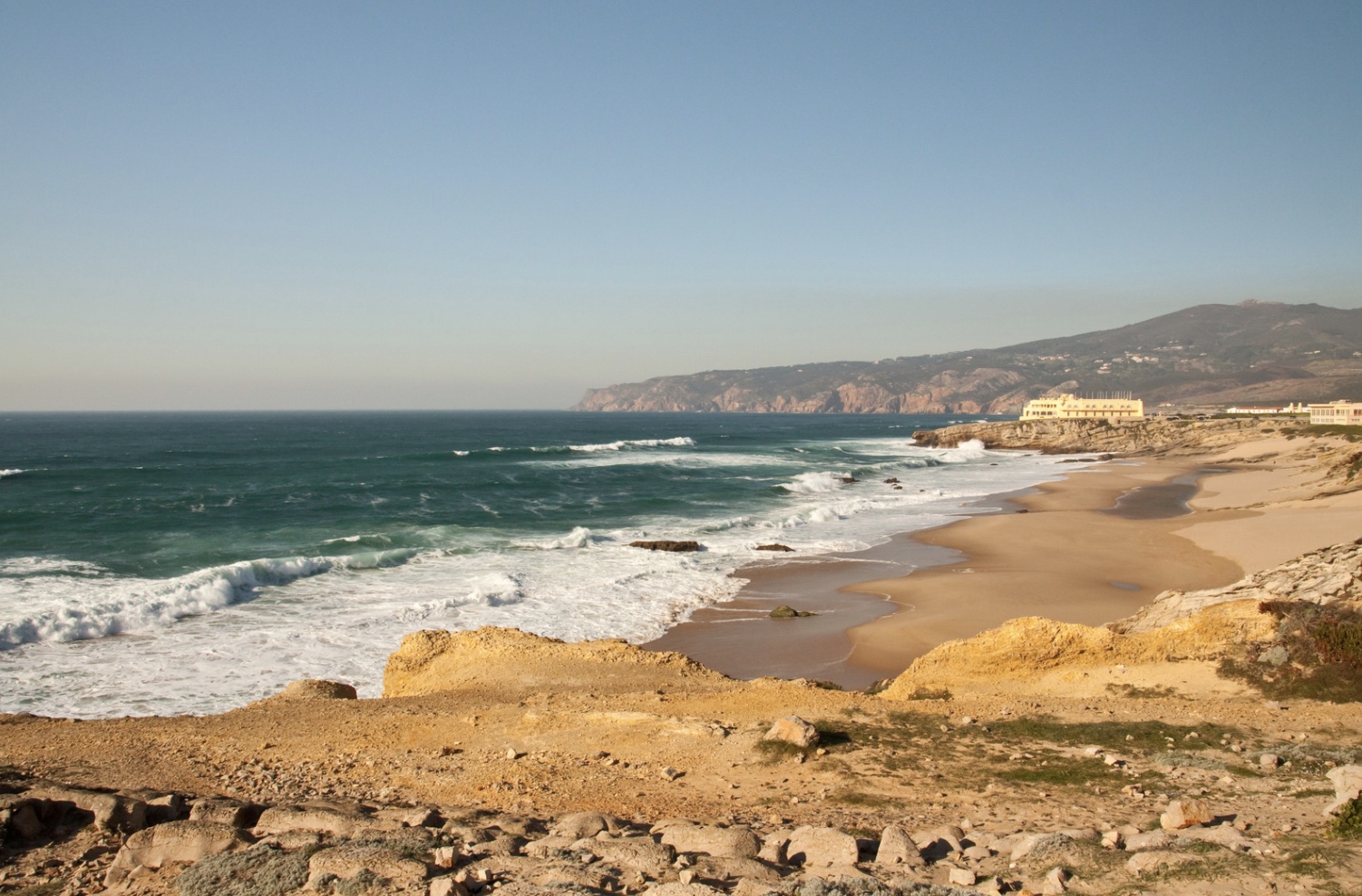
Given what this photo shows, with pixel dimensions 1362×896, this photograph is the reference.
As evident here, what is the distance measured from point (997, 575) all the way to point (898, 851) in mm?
20696

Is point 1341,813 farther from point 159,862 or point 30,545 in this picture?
point 30,545

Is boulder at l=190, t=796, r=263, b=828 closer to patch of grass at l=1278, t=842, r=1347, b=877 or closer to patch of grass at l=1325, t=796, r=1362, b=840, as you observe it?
patch of grass at l=1278, t=842, r=1347, b=877

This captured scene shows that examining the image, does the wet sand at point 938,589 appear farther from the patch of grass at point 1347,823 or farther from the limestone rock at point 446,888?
the limestone rock at point 446,888

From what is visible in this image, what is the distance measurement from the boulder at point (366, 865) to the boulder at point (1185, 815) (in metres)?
5.74

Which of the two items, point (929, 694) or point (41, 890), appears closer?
point (41, 890)

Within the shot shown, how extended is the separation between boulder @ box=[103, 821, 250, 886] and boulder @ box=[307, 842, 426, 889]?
35.8 inches

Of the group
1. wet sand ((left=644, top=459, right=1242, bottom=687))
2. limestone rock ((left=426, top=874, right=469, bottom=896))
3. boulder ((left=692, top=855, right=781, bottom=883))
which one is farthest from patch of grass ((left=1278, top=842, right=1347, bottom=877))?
wet sand ((left=644, top=459, right=1242, bottom=687))

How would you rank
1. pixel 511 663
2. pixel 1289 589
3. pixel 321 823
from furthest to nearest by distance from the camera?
pixel 511 663, pixel 1289 589, pixel 321 823

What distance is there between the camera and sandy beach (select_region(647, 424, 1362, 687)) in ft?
60.8

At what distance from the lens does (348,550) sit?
1198 inches

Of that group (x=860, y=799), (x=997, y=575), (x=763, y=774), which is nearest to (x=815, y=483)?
(x=997, y=575)

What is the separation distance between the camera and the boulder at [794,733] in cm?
892

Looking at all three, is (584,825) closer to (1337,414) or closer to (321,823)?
(321,823)

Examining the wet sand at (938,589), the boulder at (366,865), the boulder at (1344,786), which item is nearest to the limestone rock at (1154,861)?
the boulder at (1344,786)
